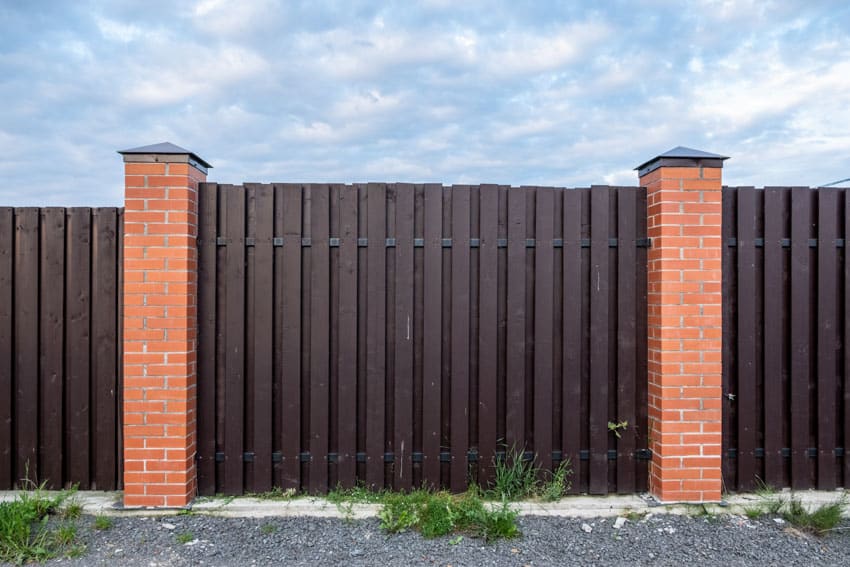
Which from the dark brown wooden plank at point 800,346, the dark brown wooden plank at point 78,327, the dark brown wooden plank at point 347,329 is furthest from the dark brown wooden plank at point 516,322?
the dark brown wooden plank at point 78,327

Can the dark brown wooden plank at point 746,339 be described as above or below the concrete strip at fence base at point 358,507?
above

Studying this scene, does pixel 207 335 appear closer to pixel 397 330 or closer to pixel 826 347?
pixel 397 330

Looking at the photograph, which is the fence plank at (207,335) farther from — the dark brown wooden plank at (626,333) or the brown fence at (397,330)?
the dark brown wooden plank at (626,333)

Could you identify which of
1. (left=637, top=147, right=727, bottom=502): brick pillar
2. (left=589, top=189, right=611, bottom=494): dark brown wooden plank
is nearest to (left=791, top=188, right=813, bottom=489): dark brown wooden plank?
(left=637, top=147, right=727, bottom=502): brick pillar

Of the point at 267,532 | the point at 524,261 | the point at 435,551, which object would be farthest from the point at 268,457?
the point at 524,261

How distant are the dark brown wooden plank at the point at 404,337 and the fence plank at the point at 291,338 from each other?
74 centimetres

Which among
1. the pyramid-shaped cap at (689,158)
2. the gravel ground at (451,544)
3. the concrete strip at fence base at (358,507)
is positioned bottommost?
the gravel ground at (451,544)

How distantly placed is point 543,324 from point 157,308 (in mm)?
2850

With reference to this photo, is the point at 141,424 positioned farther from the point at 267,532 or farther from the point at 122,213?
the point at 122,213

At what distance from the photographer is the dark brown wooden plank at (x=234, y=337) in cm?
388

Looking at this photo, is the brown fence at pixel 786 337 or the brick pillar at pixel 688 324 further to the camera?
the brown fence at pixel 786 337

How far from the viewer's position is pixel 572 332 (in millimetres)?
3938

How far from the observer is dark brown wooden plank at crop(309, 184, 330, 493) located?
12.7 ft

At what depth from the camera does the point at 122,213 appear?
4.04 meters
